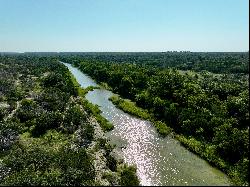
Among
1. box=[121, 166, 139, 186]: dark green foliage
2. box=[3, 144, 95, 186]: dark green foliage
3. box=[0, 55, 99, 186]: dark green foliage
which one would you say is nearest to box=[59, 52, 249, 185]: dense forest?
box=[121, 166, 139, 186]: dark green foliage

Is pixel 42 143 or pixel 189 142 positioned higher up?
pixel 189 142

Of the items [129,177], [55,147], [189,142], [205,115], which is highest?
[205,115]

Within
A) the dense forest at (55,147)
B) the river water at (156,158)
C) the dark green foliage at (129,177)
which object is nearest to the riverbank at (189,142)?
the river water at (156,158)

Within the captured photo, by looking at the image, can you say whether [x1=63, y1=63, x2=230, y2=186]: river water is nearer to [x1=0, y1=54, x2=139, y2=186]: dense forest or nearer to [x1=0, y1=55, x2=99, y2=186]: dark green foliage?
[x1=0, y1=54, x2=139, y2=186]: dense forest

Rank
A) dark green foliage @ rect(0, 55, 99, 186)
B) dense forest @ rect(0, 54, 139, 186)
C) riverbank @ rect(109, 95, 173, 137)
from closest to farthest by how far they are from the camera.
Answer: dark green foliage @ rect(0, 55, 99, 186) < dense forest @ rect(0, 54, 139, 186) < riverbank @ rect(109, 95, 173, 137)

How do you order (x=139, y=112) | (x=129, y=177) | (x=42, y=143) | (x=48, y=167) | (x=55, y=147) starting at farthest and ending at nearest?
(x=139, y=112) < (x=42, y=143) < (x=55, y=147) < (x=48, y=167) < (x=129, y=177)

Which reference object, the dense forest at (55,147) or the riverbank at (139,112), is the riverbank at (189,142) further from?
the dense forest at (55,147)

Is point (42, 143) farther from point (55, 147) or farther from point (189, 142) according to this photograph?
point (189, 142)

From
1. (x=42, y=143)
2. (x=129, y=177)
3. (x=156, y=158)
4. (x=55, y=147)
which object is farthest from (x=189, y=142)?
(x=42, y=143)

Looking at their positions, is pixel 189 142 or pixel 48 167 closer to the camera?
pixel 48 167

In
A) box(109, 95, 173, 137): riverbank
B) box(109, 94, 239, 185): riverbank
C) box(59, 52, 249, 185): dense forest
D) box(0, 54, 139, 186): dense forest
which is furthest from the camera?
box(109, 95, 173, 137): riverbank
